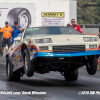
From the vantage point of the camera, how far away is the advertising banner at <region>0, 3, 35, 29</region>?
96.0 feet

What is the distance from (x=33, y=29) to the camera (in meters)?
10.8

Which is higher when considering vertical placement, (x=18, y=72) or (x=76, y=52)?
(x=76, y=52)

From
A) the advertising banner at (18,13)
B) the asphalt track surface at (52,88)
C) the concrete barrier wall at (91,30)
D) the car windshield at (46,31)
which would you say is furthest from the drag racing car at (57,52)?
the advertising banner at (18,13)

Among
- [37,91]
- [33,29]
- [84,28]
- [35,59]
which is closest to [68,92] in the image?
[37,91]

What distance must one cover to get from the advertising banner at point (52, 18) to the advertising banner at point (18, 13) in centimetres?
86

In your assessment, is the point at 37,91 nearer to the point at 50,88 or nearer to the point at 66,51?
the point at 50,88

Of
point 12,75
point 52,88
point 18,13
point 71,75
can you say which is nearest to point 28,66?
point 52,88

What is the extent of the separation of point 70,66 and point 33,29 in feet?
5.20

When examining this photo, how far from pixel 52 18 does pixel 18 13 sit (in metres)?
2.52

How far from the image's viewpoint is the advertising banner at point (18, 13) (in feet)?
96.0

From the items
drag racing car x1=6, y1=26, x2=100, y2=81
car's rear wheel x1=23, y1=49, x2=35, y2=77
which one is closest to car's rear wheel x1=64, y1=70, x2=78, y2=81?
drag racing car x1=6, y1=26, x2=100, y2=81

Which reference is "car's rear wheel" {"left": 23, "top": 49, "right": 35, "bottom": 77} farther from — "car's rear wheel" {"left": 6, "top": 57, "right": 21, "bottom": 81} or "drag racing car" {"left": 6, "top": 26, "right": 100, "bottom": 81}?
"car's rear wheel" {"left": 6, "top": 57, "right": 21, "bottom": 81}

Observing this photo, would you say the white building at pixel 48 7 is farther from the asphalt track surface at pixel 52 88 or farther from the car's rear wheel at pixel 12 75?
the car's rear wheel at pixel 12 75

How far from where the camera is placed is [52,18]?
97.9ft
